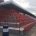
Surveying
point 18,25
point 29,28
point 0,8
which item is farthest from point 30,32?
point 0,8

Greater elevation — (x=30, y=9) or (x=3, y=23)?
(x=30, y=9)

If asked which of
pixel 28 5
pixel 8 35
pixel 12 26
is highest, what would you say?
pixel 28 5

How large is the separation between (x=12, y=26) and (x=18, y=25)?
8 cm

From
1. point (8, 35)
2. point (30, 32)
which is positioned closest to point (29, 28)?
point (30, 32)

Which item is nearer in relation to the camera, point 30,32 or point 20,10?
point 20,10

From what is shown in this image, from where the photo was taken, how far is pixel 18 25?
121cm

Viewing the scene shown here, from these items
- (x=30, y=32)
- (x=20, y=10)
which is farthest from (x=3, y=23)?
(x=30, y=32)

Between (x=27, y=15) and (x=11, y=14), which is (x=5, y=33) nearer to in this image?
(x=11, y=14)

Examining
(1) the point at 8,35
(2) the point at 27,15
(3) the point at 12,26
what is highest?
(2) the point at 27,15

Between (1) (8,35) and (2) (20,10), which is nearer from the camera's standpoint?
(2) (20,10)

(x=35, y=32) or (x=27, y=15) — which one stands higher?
(x=27, y=15)

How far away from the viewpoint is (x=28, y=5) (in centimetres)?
126

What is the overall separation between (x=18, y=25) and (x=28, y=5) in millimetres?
318

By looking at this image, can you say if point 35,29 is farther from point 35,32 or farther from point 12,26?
point 12,26
